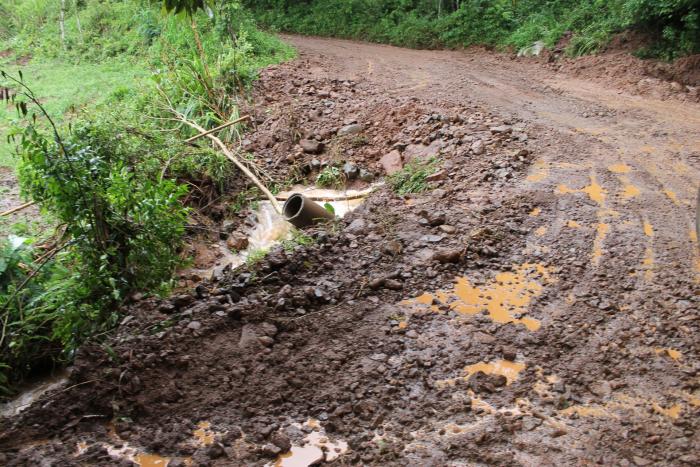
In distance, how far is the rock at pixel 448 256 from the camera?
5086mm

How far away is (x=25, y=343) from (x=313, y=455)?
2619 mm

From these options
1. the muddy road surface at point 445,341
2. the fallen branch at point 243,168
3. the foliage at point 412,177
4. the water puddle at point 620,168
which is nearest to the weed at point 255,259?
the muddy road surface at point 445,341

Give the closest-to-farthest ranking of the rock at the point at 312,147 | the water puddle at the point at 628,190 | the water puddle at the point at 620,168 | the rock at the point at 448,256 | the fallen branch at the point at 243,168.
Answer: the rock at the point at 448,256, the water puddle at the point at 628,190, the water puddle at the point at 620,168, the fallen branch at the point at 243,168, the rock at the point at 312,147

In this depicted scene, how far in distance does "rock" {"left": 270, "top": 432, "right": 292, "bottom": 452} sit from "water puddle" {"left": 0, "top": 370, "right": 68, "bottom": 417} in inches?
68.2

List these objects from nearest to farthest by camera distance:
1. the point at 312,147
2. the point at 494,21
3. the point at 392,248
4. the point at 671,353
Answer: the point at 671,353, the point at 392,248, the point at 312,147, the point at 494,21

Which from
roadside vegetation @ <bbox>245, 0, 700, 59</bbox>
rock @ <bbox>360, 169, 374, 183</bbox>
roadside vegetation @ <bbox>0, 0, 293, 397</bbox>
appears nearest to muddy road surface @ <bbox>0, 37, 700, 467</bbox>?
roadside vegetation @ <bbox>0, 0, 293, 397</bbox>

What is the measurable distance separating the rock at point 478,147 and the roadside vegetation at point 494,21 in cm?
494

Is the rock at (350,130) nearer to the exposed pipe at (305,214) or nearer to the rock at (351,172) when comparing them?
the rock at (351,172)

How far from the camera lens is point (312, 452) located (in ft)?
11.2

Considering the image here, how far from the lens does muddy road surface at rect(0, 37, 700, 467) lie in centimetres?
340

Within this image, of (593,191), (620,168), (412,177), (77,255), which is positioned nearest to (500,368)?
(593,191)

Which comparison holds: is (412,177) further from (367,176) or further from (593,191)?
(593,191)

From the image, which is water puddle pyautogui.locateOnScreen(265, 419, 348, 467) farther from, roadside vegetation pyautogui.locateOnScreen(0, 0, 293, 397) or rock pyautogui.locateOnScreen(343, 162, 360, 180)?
rock pyautogui.locateOnScreen(343, 162, 360, 180)

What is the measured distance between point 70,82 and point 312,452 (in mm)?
10826
